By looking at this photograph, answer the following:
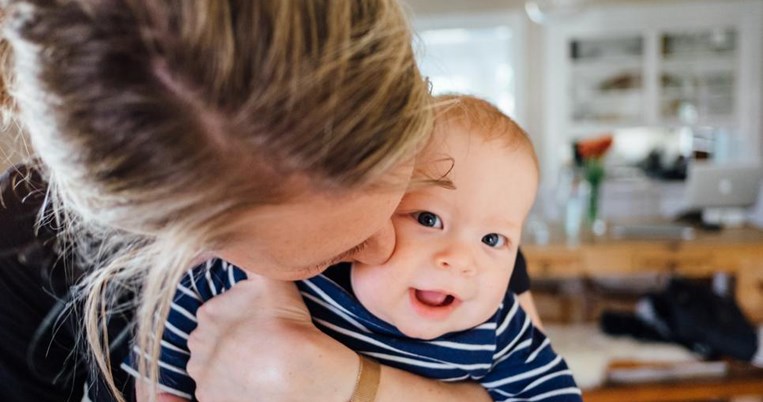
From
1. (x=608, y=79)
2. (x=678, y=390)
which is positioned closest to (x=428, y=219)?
(x=678, y=390)

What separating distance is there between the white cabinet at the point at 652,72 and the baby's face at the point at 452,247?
4776mm

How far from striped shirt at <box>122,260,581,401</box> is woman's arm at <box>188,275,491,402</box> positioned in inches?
1.4

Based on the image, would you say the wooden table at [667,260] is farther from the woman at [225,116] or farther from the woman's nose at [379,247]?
the woman at [225,116]

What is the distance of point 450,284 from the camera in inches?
28.0

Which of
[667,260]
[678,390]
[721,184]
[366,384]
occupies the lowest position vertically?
[366,384]

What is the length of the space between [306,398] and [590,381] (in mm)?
1569

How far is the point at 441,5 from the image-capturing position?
542 centimetres

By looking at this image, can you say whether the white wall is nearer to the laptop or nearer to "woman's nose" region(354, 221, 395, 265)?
the laptop

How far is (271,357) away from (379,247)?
0.60ft

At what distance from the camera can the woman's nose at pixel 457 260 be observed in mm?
701

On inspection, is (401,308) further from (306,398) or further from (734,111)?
(734,111)

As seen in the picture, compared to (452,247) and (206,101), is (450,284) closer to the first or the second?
(452,247)

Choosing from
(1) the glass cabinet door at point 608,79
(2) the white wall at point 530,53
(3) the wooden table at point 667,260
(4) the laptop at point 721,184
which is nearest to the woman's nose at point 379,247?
(3) the wooden table at point 667,260

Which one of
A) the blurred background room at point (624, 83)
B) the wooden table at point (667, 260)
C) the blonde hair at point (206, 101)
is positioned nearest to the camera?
the blonde hair at point (206, 101)
